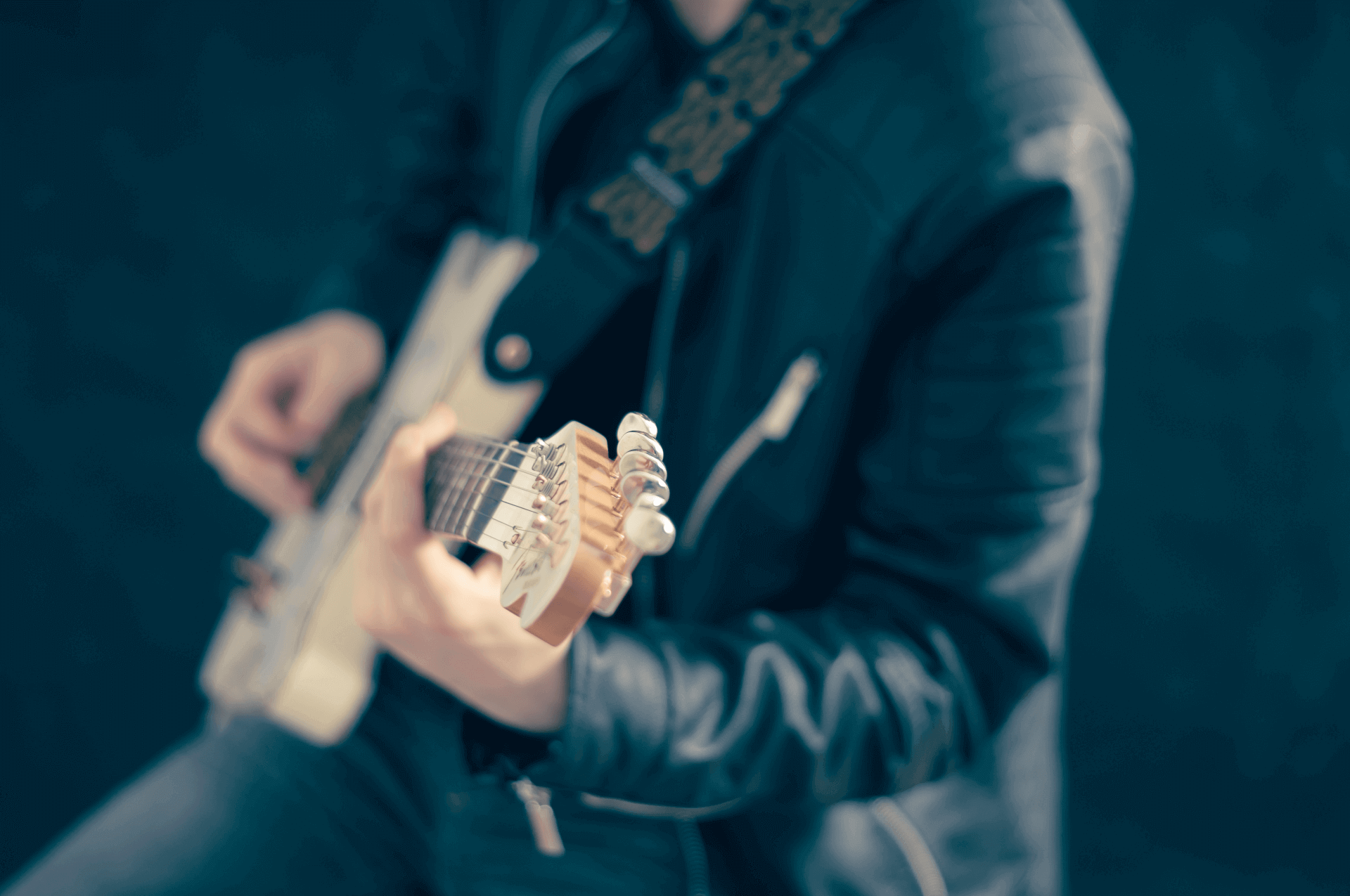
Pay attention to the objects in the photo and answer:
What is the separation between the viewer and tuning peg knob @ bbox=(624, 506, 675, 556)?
28 cm

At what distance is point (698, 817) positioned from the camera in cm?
59

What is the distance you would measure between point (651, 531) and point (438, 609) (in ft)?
0.69

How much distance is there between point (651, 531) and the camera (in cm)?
28

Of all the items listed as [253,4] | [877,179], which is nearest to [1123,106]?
[877,179]

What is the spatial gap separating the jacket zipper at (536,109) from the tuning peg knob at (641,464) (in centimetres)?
42

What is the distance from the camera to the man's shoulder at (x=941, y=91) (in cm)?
49

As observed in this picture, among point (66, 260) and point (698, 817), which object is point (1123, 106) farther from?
point (66, 260)

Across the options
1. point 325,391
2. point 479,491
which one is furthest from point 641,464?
point 325,391

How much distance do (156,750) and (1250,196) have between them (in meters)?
1.47

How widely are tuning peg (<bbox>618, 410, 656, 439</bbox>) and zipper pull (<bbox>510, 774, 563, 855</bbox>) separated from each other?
1.16 feet

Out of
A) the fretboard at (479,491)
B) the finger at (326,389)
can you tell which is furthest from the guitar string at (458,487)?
the finger at (326,389)

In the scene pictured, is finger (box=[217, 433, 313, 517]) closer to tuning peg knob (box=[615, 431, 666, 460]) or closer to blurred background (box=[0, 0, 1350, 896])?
blurred background (box=[0, 0, 1350, 896])

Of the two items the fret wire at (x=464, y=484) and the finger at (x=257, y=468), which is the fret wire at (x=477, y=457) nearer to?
the fret wire at (x=464, y=484)

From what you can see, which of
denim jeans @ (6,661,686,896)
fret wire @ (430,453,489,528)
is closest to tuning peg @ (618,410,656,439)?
fret wire @ (430,453,489,528)
